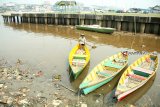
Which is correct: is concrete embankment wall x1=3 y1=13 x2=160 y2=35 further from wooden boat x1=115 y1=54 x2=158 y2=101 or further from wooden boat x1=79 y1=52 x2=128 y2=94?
wooden boat x1=79 y1=52 x2=128 y2=94

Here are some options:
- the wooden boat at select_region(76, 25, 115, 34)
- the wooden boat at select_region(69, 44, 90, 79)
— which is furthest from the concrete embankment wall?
the wooden boat at select_region(69, 44, 90, 79)

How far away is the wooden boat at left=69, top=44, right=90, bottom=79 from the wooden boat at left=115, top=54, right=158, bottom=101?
269 centimetres

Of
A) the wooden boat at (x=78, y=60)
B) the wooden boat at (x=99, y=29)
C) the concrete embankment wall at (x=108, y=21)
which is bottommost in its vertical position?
the wooden boat at (x=78, y=60)

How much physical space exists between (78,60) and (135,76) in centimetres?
429

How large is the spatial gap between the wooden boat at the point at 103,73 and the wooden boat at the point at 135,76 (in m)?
0.62

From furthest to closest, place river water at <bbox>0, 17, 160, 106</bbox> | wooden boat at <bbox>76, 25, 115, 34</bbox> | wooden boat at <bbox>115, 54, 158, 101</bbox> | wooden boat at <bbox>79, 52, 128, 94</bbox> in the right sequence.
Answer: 1. wooden boat at <bbox>76, 25, 115, 34</bbox>
2. river water at <bbox>0, 17, 160, 106</bbox>
3. wooden boat at <bbox>79, 52, 128, 94</bbox>
4. wooden boat at <bbox>115, 54, 158, 101</bbox>

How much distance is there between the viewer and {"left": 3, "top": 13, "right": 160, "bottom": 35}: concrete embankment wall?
24.8 metres

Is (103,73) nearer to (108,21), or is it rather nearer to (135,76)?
(135,76)

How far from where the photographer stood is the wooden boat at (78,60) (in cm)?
1103

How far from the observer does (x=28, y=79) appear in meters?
11.1

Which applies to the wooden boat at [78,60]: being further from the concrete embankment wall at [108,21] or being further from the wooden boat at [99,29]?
the concrete embankment wall at [108,21]

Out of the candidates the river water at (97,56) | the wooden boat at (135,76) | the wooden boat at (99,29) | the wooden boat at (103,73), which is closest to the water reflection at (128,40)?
the river water at (97,56)

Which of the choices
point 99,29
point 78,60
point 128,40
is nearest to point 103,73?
point 78,60

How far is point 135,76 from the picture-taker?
1059cm
